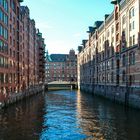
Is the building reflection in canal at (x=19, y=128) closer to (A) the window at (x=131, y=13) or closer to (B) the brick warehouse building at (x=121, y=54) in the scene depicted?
(B) the brick warehouse building at (x=121, y=54)

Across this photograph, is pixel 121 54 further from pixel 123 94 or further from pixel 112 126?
pixel 112 126

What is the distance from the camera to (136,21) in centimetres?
5369

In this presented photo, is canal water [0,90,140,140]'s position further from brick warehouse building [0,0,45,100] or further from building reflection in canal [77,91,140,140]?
brick warehouse building [0,0,45,100]

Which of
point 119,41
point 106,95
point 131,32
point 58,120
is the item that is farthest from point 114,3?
point 58,120

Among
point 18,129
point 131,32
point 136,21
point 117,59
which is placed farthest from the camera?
point 117,59

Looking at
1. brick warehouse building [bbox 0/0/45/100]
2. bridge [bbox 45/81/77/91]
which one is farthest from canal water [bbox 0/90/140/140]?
bridge [bbox 45/81/77/91]

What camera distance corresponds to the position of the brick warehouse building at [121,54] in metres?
53.9

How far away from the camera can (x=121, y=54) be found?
64.9 meters

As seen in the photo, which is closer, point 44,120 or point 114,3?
point 44,120

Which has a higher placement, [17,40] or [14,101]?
[17,40]

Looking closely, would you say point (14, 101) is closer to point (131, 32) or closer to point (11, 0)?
point (11, 0)

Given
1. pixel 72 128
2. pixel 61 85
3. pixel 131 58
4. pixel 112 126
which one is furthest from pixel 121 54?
pixel 61 85

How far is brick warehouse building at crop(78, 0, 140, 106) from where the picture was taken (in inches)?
2121

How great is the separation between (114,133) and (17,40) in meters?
52.4
